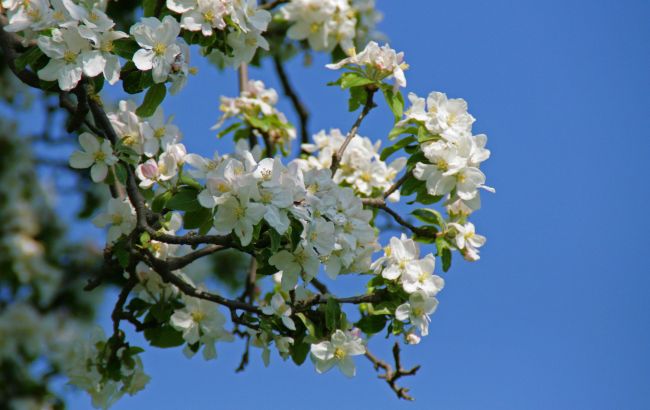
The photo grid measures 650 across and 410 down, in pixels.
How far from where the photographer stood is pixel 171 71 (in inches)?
83.7

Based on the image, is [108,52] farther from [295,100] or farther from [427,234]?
[295,100]

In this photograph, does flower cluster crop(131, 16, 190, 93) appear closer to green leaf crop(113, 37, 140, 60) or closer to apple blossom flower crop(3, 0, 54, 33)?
green leaf crop(113, 37, 140, 60)

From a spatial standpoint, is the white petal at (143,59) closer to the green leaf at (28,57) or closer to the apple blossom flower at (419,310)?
the green leaf at (28,57)

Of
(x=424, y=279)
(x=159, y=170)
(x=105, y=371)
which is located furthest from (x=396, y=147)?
(x=105, y=371)

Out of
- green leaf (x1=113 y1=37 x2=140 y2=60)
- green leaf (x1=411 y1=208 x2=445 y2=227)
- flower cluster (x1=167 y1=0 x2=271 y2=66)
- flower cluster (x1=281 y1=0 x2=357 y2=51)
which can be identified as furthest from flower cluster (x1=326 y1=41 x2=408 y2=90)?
flower cluster (x1=281 y1=0 x2=357 y2=51)

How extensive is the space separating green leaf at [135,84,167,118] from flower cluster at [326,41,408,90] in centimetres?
50

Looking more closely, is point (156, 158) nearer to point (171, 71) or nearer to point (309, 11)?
point (171, 71)

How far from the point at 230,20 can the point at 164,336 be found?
87 centimetres

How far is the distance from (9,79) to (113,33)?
10.2ft

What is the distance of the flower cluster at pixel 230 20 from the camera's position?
220 centimetres

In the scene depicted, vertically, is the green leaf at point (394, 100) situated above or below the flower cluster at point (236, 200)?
above

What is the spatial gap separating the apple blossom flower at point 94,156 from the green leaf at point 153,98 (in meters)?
0.15

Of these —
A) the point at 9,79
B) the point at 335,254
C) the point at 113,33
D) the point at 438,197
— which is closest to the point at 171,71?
the point at 113,33

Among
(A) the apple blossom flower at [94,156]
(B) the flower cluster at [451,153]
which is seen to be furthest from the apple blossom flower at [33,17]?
(B) the flower cluster at [451,153]
